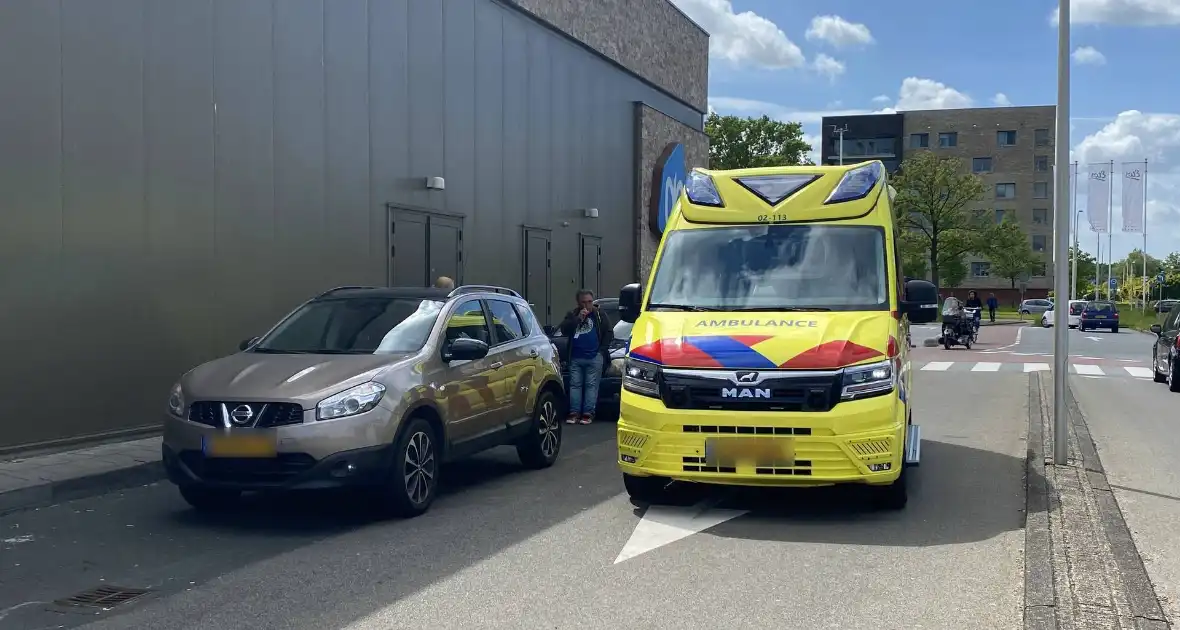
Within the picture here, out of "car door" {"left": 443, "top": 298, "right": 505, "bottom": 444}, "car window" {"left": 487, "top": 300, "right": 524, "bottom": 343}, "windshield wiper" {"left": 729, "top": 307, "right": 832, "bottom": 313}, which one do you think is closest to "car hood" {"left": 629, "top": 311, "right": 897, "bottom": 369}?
"windshield wiper" {"left": 729, "top": 307, "right": 832, "bottom": 313}

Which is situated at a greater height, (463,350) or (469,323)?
(469,323)

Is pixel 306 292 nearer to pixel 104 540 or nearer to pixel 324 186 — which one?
pixel 324 186

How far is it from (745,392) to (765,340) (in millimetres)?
382

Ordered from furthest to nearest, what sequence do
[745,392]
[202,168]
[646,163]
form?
[646,163] → [202,168] → [745,392]

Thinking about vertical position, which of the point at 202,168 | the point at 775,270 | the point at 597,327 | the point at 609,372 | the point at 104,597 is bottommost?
the point at 104,597

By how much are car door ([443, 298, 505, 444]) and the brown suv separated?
1 centimetres

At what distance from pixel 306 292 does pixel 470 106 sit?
213 inches

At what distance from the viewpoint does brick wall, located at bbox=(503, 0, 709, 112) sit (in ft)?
71.1

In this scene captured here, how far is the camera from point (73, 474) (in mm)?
8602

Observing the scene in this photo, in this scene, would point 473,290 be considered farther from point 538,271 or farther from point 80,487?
point 538,271

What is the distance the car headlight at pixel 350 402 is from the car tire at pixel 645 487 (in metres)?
1.81

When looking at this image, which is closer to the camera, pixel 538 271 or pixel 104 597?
pixel 104 597

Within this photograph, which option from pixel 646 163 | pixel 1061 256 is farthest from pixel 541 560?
pixel 646 163

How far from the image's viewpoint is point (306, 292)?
13875mm
